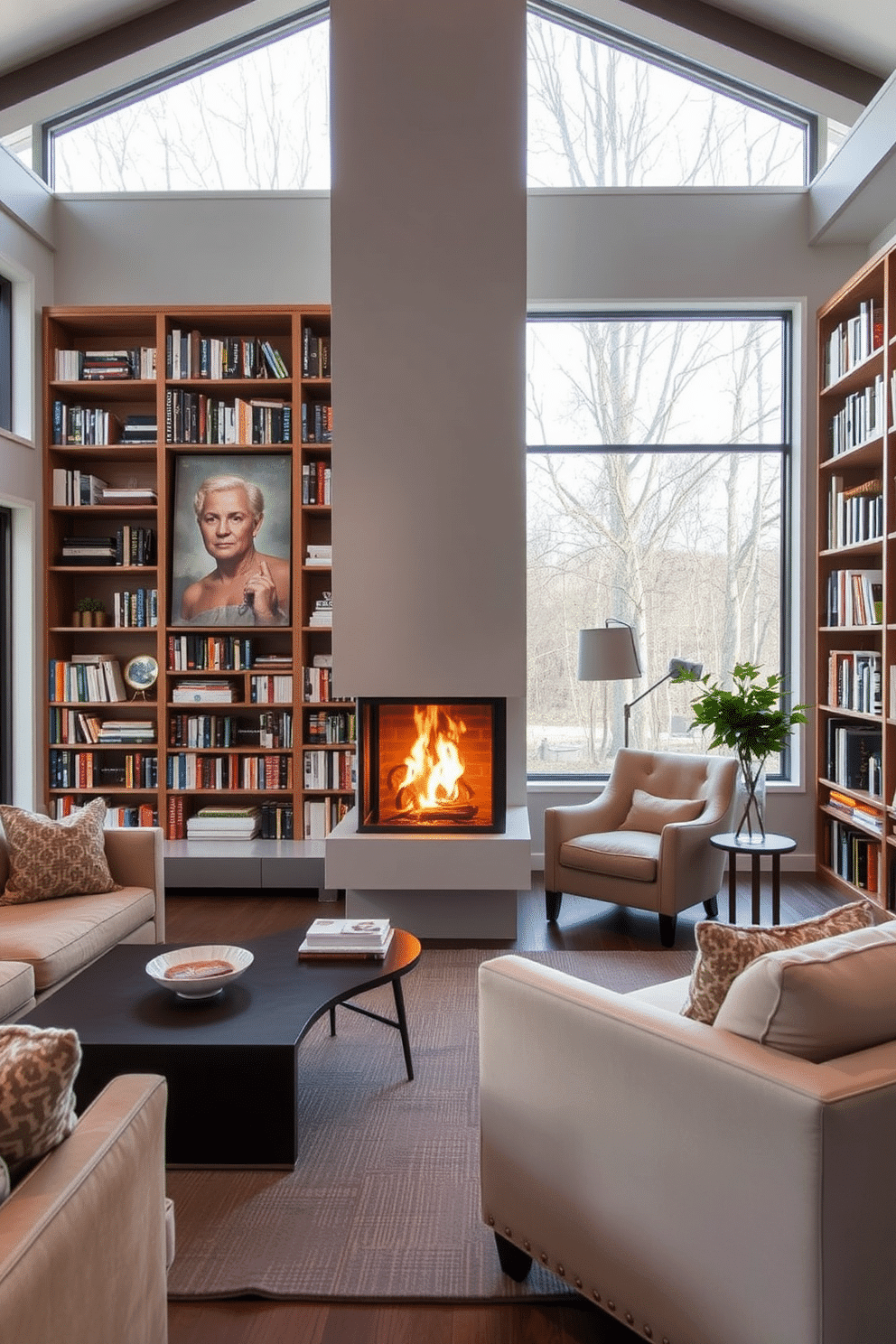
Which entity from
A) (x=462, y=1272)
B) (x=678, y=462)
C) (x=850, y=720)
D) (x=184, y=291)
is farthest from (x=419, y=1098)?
(x=184, y=291)

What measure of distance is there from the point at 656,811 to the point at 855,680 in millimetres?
1241

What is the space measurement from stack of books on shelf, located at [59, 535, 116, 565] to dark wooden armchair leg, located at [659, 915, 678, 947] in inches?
140

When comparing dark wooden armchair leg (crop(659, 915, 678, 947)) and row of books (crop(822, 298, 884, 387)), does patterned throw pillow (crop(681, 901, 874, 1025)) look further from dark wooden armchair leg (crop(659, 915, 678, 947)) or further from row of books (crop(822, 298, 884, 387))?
row of books (crop(822, 298, 884, 387))

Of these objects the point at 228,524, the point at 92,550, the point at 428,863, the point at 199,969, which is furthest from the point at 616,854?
the point at 92,550

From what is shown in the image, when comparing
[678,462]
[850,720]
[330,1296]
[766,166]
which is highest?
[766,166]

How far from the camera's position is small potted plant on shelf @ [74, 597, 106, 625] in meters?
5.50

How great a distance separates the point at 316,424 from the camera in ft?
17.6

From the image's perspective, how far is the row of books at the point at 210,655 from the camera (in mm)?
5426

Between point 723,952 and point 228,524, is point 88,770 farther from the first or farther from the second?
point 723,952

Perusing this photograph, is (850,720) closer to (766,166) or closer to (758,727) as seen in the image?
(758,727)

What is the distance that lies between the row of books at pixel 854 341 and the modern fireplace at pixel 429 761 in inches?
100

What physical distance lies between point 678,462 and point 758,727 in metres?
2.25

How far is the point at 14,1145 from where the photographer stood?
1334mm

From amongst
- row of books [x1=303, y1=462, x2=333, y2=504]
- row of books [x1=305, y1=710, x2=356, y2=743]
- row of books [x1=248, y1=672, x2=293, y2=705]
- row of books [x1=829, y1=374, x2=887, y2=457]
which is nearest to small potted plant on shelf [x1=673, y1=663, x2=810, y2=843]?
row of books [x1=829, y1=374, x2=887, y2=457]
